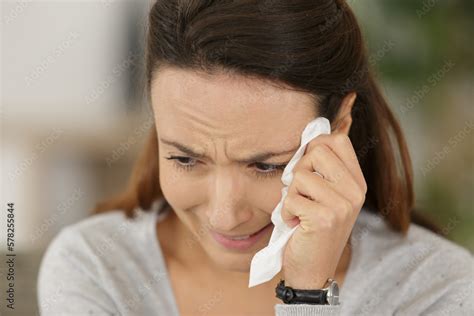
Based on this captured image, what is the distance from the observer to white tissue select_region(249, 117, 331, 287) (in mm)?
1236

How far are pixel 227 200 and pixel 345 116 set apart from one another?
0.30m

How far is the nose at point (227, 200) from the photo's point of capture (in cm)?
121

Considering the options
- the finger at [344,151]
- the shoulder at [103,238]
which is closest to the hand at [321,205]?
the finger at [344,151]

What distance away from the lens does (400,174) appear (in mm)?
1572

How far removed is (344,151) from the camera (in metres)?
1.22

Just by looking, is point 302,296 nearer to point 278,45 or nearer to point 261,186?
point 261,186

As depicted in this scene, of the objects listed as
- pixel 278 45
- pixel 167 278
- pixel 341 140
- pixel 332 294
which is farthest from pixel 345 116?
pixel 167 278

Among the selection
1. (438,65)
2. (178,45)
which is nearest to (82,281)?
(178,45)

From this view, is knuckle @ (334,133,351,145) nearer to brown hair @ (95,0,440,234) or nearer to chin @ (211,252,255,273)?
brown hair @ (95,0,440,234)

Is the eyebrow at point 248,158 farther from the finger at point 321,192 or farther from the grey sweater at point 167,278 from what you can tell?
the grey sweater at point 167,278

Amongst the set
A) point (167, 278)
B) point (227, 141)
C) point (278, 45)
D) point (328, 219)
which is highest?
point (278, 45)

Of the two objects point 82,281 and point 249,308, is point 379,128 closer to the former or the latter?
point 249,308

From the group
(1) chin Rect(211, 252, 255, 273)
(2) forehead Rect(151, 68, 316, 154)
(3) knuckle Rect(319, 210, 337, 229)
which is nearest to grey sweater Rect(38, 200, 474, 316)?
(1) chin Rect(211, 252, 255, 273)

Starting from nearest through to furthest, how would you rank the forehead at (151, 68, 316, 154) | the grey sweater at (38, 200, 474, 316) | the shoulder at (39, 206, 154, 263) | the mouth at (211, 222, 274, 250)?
1. the forehead at (151, 68, 316, 154)
2. the mouth at (211, 222, 274, 250)
3. the grey sweater at (38, 200, 474, 316)
4. the shoulder at (39, 206, 154, 263)
